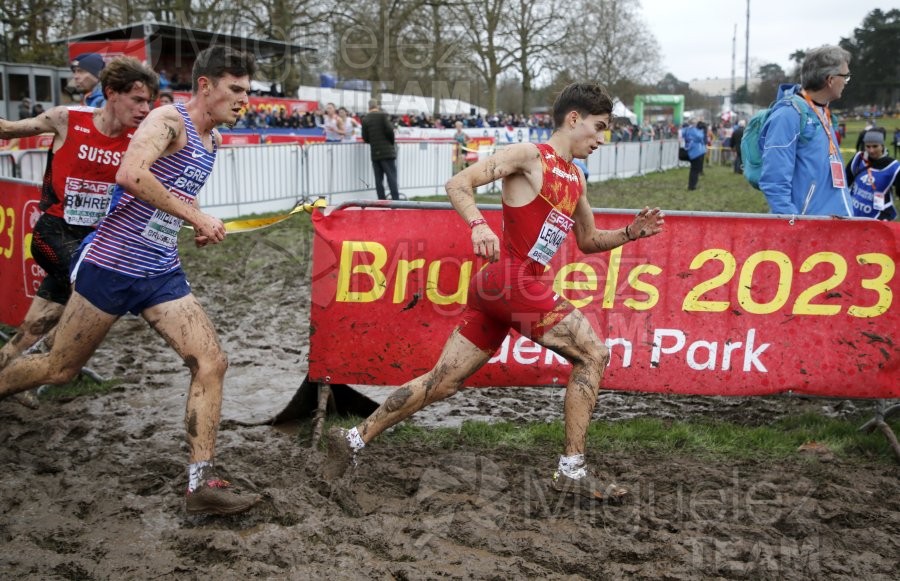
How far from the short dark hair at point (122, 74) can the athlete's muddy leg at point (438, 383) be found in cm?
231

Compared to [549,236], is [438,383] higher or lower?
lower

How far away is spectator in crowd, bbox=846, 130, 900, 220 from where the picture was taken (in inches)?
320

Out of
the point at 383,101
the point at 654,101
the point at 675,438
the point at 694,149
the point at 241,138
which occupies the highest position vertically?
the point at 654,101

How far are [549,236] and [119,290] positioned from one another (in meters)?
2.06

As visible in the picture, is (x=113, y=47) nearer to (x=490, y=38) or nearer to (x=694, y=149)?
(x=694, y=149)

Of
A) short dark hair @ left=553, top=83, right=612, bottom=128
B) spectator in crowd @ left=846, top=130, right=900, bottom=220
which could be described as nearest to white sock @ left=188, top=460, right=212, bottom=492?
short dark hair @ left=553, top=83, right=612, bottom=128

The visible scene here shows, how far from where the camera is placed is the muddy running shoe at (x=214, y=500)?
3.65 metres

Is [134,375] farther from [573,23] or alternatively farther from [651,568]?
[573,23]

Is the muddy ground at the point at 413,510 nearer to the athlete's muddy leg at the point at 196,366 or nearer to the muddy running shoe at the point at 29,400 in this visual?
the muddy running shoe at the point at 29,400

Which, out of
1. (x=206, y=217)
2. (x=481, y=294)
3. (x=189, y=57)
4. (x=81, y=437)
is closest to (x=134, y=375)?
(x=81, y=437)

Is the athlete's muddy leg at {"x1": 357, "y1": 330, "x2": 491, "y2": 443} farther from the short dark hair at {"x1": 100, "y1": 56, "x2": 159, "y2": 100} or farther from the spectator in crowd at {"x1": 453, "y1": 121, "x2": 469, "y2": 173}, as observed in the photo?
the spectator in crowd at {"x1": 453, "y1": 121, "x2": 469, "y2": 173}

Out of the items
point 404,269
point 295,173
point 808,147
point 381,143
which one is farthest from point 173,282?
point 381,143

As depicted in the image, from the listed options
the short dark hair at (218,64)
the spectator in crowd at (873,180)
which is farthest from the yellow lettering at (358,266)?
the spectator in crowd at (873,180)

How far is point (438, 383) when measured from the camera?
400cm
